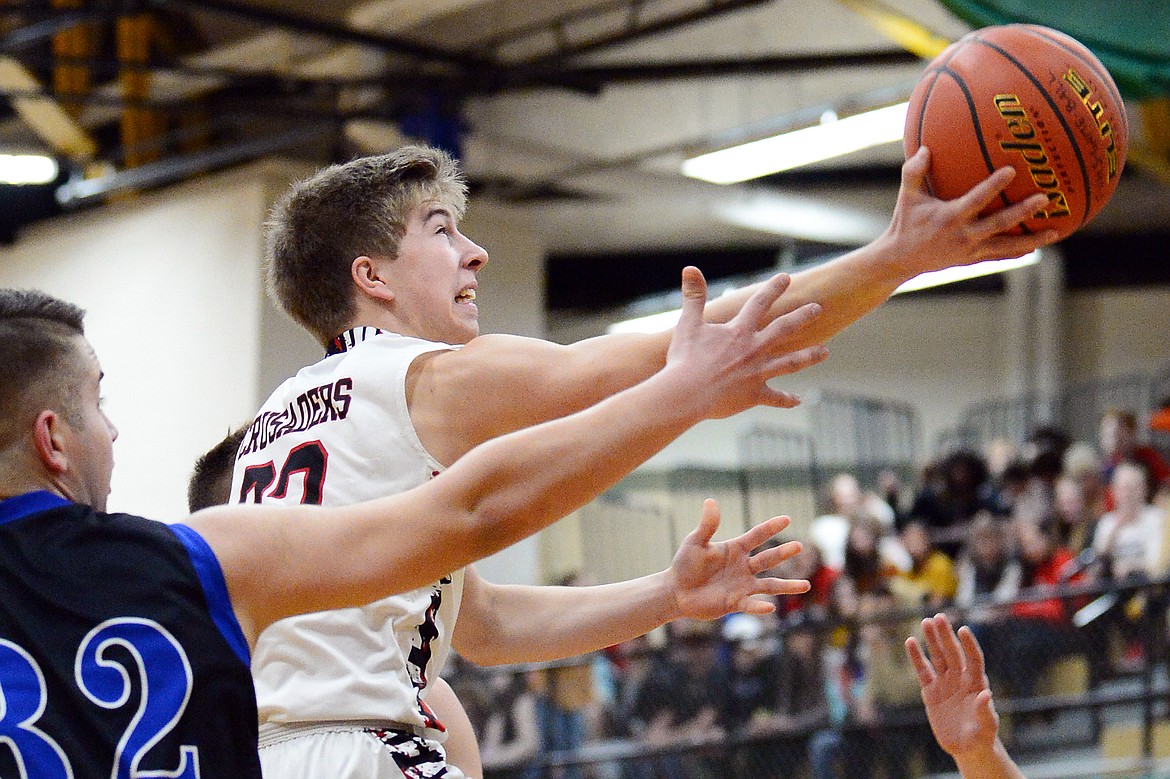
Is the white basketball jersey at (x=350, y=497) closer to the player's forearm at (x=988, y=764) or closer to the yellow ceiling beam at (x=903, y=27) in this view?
the player's forearm at (x=988, y=764)

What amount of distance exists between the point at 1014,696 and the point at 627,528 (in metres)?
5.55

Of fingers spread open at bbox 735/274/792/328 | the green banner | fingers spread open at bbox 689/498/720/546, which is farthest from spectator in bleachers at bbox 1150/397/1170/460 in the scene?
fingers spread open at bbox 735/274/792/328

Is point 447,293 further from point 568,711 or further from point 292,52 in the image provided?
point 292,52

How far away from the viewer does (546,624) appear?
3.26 m

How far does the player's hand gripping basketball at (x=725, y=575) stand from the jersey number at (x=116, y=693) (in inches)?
49.1

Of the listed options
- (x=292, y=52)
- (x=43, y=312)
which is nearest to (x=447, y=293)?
(x=43, y=312)

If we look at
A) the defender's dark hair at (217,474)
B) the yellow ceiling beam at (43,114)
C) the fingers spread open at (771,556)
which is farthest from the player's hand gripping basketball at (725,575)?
the yellow ceiling beam at (43,114)

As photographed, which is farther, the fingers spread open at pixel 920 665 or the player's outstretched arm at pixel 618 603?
the fingers spread open at pixel 920 665

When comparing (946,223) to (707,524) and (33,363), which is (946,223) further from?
(33,363)

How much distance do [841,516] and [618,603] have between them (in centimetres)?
995

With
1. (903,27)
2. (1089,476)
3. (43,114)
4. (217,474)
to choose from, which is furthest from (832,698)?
(43,114)

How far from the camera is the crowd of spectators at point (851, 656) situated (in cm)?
884

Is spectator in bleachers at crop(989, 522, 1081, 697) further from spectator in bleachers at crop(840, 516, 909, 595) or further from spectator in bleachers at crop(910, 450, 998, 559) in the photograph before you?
spectator in bleachers at crop(910, 450, 998, 559)

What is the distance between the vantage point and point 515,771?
9375 mm
